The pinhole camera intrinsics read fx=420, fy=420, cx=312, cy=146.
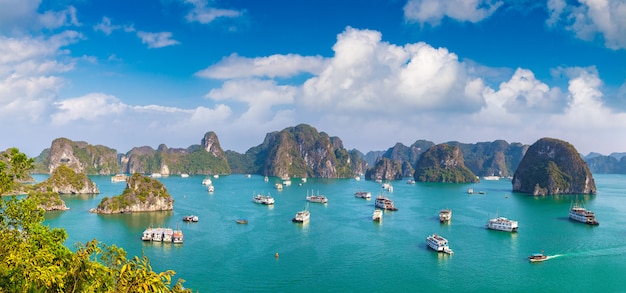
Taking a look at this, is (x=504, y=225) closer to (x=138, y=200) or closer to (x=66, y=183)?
(x=138, y=200)

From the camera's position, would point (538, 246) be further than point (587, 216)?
No

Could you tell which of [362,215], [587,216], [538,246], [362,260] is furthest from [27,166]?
[587,216]

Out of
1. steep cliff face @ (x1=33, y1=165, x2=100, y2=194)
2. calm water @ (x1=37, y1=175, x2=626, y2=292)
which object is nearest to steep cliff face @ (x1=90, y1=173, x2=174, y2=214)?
calm water @ (x1=37, y1=175, x2=626, y2=292)

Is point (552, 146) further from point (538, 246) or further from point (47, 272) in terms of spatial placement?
point (47, 272)

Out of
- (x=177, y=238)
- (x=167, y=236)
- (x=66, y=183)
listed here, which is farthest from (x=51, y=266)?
(x=66, y=183)

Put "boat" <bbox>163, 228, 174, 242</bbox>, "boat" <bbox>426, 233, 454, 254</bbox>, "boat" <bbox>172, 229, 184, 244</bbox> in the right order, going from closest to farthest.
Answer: "boat" <bbox>426, 233, 454, 254</bbox> < "boat" <bbox>172, 229, 184, 244</bbox> < "boat" <bbox>163, 228, 174, 242</bbox>

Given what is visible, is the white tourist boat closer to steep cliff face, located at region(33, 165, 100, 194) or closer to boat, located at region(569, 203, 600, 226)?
boat, located at region(569, 203, 600, 226)
